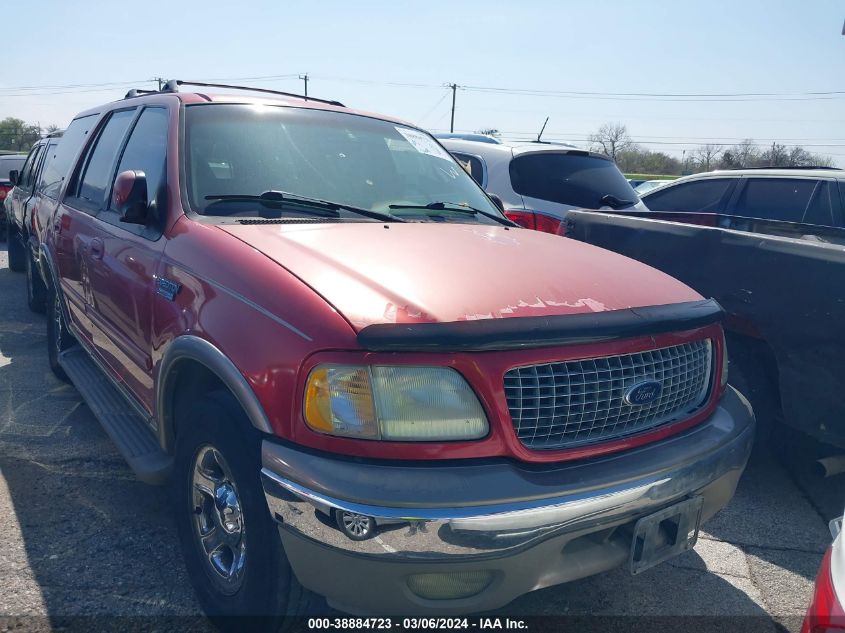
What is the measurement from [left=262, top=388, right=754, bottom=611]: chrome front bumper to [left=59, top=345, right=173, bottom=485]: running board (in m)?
1.03

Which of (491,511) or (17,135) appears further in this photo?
(17,135)

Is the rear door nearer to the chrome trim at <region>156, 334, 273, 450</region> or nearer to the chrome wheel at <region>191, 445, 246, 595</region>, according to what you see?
the chrome trim at <region>156, 334, 273, 450</region>

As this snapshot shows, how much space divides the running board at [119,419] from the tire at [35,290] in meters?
2.65

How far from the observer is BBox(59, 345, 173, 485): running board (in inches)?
111

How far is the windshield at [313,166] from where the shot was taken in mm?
3002

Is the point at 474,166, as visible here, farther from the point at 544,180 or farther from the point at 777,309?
the point at 777,309

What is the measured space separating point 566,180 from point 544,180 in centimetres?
23

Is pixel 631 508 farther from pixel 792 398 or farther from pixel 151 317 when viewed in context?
pixel 151 317

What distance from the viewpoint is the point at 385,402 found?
6.54 ft

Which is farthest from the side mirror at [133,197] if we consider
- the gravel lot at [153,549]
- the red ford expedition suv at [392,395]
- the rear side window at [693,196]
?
the rear side window at [693,196]

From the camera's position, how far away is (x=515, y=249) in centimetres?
288

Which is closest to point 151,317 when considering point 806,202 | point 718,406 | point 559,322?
point 559,322

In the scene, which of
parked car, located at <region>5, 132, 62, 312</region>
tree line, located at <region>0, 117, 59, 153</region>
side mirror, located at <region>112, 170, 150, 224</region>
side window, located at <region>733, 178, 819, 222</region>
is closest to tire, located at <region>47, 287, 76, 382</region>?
parked car, located at <region>5, 132, 62, 312</region>

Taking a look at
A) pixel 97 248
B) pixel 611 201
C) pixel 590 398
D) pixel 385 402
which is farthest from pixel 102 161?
pixel 611 201
